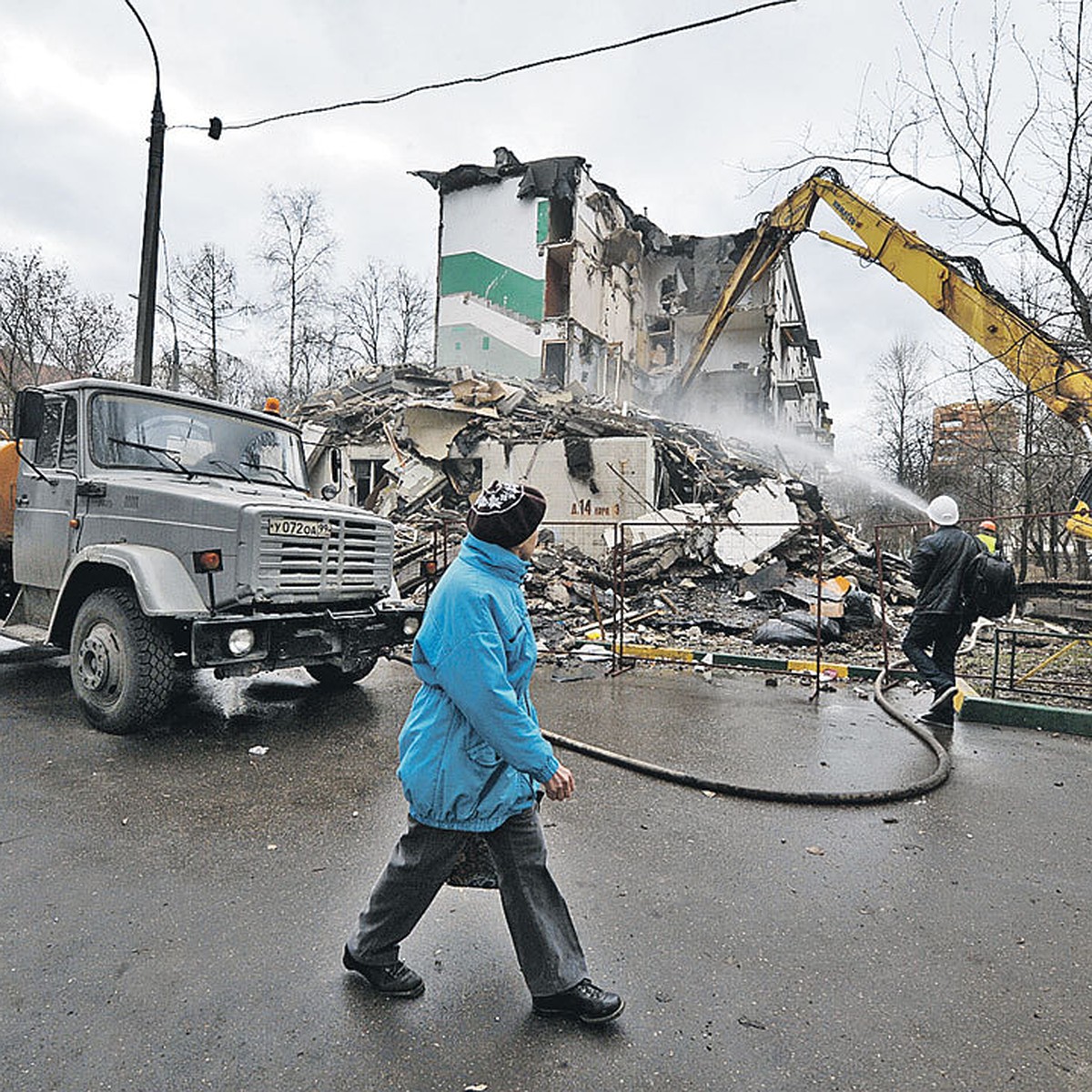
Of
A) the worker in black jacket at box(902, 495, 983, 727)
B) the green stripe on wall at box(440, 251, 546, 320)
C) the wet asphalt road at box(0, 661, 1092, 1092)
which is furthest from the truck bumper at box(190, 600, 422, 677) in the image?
the green stripe on wall at box(440, 251, 546, 320)

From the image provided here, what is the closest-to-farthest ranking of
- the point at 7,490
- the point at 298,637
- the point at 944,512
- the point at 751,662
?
the point at 298,637
the point at 944,512
the point at 7,490
the point at 751,662

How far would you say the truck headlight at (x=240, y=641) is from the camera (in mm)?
4973

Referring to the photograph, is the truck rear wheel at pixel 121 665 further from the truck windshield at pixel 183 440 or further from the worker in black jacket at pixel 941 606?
the worker in black jacket at pixel 941 606

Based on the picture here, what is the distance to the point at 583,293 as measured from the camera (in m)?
28.7

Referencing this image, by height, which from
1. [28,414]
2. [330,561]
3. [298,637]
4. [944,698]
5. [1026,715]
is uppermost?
[28,414]

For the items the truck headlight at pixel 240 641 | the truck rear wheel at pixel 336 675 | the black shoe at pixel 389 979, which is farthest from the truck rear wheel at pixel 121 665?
the black shoe at pixel 389 979

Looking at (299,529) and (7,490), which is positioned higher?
(7,490)

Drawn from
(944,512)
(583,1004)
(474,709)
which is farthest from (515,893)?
(944,512)

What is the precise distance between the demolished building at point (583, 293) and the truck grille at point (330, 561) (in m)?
21.9

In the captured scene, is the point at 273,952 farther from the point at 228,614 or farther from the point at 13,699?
the point at 13,699

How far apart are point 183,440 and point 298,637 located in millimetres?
2082

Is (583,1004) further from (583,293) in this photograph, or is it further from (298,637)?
(583,293)

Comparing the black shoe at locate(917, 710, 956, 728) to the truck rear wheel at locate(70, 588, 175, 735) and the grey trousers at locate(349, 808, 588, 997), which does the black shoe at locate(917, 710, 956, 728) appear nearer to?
the grey trousers at locate(349, 808, 588, 997)

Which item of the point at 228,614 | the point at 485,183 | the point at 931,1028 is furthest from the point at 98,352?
the point at 931,1028
